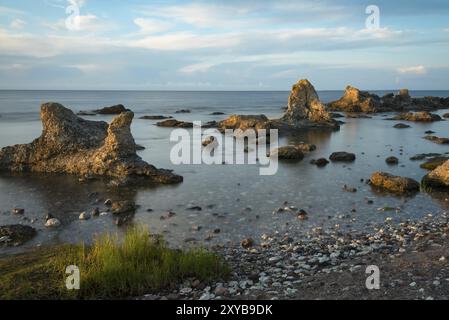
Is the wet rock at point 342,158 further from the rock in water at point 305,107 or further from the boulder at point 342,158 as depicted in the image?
the rock in water at point 305,107

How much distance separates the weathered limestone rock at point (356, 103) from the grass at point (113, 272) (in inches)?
3467

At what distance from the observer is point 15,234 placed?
51.8ft

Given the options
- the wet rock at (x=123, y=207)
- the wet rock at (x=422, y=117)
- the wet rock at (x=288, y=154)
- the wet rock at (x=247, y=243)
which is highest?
the wet rock at (x=422, y=117)

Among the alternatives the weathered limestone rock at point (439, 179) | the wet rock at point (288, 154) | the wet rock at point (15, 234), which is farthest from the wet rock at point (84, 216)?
the wet rock at point (288, 154)

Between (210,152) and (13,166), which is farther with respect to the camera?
(210,152)

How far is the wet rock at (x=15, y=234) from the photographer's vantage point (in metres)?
15.3

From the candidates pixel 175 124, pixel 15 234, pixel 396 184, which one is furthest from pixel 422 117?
pixel 15 234

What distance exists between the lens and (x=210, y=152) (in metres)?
37.1

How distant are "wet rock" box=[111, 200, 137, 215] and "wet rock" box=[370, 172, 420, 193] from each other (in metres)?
12.6

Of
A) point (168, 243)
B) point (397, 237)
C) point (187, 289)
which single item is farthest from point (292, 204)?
point (187, 289)

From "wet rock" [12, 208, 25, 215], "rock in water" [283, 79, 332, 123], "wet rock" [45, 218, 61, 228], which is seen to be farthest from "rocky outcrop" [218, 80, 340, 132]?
"wet rock" [45, 218, 61, 228]

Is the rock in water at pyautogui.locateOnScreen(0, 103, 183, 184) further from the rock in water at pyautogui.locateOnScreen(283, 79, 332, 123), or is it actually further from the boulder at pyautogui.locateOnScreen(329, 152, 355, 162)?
the rock in water at pyautogui.locateOnScreen(283, 79, 332, 123)

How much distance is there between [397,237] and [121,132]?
55.5 feet
